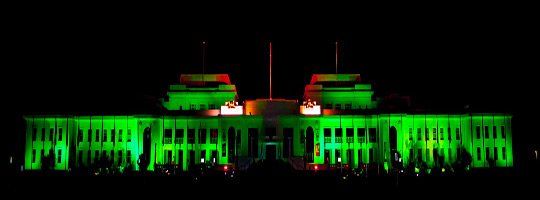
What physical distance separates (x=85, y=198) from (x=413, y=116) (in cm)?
3587

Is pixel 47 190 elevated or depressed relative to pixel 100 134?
depressed

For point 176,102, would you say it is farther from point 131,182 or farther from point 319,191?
point 319,191

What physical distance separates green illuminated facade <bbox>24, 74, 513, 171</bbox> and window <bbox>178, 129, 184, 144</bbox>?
0.10m

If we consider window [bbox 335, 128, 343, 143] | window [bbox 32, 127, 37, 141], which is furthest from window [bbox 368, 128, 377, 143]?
window [bbox 32, 127, 37, 141]

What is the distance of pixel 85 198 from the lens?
40531 mm

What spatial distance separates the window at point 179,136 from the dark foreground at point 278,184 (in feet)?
45.9

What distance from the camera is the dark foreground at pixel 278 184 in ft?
137

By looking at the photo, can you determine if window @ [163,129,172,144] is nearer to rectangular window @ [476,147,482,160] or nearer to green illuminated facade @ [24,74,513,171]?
green illuminated facade @ [24,74,513,171]

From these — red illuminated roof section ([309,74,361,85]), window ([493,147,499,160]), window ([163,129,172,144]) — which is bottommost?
window ([493,147,499,160])

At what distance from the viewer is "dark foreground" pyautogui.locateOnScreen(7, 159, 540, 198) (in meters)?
41.8

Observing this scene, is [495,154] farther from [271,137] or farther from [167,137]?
[167,137]

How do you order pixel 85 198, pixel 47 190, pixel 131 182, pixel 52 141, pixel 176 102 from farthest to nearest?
1. pixel 176 102
2. pixel 52 141
3. pixel 131 182
4. pixel 47 190
5. pixel 85 198

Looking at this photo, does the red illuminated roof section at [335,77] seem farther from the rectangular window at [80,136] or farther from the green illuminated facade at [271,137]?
the rectangular window at [80,136]

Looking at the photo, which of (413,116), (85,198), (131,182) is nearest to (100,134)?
(131,182)
